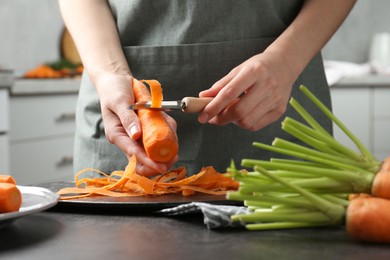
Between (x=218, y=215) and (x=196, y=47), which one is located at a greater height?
(x=196, y=47)

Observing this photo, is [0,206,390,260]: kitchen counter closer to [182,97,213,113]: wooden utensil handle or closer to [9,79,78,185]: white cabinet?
[182,97,213,113]: wooden utensil handle

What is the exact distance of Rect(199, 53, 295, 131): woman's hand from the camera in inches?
46.8

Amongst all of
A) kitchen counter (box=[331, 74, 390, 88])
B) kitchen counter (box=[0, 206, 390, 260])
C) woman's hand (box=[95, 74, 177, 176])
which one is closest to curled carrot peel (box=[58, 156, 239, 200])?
woman's hand (box=[95, 74, 177, 176])

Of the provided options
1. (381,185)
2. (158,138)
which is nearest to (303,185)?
(381,185)

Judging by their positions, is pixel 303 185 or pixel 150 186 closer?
pixel 303 185

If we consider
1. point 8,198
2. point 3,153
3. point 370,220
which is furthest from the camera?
point 3,153

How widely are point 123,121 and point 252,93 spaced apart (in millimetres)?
242

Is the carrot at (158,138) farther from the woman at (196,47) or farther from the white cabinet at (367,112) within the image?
the white cabinet at (367,112)

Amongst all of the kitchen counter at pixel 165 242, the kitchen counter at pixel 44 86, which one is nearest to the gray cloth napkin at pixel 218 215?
the kitchen counter at pixel 165 242

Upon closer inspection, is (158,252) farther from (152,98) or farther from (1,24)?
(1,24)

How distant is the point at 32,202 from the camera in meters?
0.99

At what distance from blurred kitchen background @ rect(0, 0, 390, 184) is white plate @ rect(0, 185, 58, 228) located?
5.87ft

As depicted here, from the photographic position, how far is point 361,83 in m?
3.88

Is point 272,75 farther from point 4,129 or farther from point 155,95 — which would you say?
point 4,129
